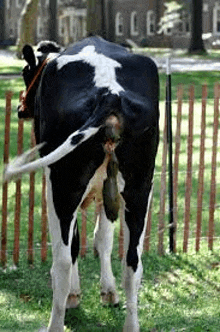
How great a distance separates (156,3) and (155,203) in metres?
45.2

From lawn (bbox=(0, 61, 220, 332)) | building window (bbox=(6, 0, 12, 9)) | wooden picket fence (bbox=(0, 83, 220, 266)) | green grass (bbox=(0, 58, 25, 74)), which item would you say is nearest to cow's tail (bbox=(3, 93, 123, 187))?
lawn (bbox=(0, 61, 220, 332))

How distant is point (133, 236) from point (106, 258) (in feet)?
3.78

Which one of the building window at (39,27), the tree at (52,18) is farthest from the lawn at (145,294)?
the building window at (39,27)

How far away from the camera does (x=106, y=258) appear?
6.80 m

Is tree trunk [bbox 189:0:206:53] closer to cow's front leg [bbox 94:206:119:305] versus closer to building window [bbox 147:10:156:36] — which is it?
building window [bbox 147:10:156:36]

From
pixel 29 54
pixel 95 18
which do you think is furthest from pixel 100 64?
pixel 95 18

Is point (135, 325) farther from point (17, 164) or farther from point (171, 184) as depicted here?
point (171, 184)

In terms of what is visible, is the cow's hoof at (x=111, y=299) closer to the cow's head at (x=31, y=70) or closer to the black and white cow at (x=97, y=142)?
the black and white cow at (x=97, y=142)

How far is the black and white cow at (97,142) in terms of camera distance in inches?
208

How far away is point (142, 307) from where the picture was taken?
263 inches

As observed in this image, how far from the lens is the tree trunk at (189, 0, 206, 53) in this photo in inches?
1538

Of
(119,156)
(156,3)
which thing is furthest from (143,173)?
(156,3)

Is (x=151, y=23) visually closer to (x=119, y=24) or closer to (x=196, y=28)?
(x=119, y=24)

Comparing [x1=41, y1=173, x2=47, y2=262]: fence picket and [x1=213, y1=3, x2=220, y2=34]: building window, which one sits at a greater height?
[x1=41, y1=173, x2=47, y2=262]: fence picket
